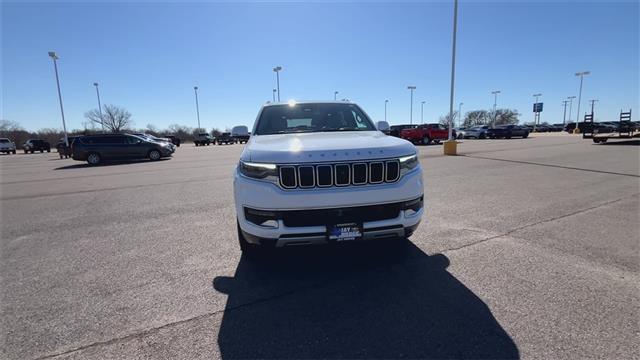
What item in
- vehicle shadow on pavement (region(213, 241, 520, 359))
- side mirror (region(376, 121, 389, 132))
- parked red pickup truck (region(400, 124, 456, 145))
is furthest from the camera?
parked red pickup truck (region(400, 124, 456, 145))

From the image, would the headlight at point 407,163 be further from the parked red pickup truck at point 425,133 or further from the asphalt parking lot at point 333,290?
the parked red pickup truck at point 425,133

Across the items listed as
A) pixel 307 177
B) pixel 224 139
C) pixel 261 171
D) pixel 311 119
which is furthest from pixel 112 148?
pixel 224 139

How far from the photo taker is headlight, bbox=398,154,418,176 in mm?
3135

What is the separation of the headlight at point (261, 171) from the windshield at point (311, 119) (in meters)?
1.40

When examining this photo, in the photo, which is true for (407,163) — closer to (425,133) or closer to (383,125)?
(383,125)

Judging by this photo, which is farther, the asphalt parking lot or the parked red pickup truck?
the parked red pickup truck

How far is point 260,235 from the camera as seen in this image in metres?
2.92

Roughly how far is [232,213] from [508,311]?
15.2 ft

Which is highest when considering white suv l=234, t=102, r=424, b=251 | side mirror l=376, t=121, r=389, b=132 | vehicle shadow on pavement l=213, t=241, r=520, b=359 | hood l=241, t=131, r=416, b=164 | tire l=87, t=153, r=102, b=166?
side mirror l=376, t=121, r=389, b=132

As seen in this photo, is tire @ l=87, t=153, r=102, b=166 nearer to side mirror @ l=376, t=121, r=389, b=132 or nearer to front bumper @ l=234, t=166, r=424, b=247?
side mirror @ l=376, t=121, r=389, b=132

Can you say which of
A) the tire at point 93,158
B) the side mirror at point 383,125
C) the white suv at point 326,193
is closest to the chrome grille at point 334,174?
the white suv at point 326,193

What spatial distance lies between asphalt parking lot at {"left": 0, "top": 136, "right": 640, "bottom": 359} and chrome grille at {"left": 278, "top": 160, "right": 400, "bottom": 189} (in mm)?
1040

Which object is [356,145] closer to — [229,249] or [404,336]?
[404,336]

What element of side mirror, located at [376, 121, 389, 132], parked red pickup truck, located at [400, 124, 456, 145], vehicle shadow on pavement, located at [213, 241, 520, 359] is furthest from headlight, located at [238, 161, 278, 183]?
parked red pickup truck, located at [400, 124, 456, 145]
